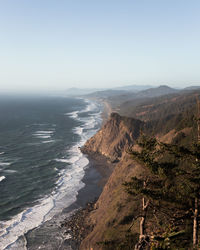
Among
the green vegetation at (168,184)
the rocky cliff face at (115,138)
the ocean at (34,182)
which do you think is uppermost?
the green vegetation at (168,184)

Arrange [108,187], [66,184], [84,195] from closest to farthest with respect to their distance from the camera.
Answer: [108,187]
[84,195]
[66,184]

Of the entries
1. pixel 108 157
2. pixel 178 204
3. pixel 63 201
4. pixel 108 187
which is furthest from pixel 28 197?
pixel 178 204

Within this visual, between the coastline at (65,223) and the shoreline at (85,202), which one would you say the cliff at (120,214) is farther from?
the coastline at (65,223)

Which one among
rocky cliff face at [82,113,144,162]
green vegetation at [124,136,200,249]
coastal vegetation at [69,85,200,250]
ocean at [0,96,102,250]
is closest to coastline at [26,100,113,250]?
ocean at [0,96,102,250]

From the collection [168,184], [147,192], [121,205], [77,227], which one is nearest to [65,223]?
[77,227]

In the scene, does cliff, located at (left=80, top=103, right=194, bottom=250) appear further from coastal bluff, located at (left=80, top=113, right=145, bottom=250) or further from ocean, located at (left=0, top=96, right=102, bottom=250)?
ocean, located at (left=0, top=96, right=102, bottom=250)

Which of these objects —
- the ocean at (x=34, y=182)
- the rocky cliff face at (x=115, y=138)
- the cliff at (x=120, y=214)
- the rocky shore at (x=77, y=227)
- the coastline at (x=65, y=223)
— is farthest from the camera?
the rocky cliff face at (x=115, y=138)

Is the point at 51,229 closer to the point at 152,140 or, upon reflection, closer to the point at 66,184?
the point at 66,184

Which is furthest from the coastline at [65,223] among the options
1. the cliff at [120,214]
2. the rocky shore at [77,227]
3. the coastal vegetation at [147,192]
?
the cliff at [120,214]
